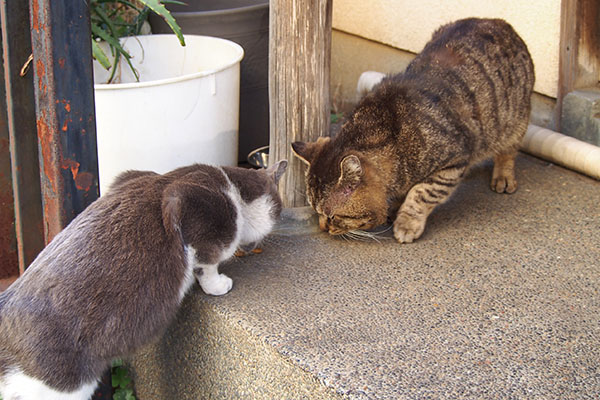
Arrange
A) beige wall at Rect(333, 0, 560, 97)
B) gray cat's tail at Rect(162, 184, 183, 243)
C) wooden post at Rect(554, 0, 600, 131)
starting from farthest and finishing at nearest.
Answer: beige wall at Rect(333, 0, 560, 97)
wooden post at Rect(554, 0, 600, 131)
gray cat's tail at Rect(162, 184, 183, 243)

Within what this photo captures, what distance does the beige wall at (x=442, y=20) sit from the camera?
367 cm

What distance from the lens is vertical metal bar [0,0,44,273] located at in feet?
7.84

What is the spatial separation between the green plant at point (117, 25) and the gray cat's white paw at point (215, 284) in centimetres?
109

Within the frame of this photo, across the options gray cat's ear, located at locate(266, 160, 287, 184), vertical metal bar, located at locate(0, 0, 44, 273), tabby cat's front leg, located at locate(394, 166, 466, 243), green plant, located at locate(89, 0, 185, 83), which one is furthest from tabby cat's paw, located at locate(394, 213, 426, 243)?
vertical metal bar, located at locate(0, 0, 44, 273)

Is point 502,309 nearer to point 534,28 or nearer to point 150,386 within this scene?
point 150,386

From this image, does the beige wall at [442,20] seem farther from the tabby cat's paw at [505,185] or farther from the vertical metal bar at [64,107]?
the vertical metal bar at [64,107]

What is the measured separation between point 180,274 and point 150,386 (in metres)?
0.81

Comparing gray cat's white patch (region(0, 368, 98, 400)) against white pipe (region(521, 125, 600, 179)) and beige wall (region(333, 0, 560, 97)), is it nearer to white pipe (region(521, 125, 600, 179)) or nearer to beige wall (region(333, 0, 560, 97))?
white pipe (region(521, 125, 600, 179))

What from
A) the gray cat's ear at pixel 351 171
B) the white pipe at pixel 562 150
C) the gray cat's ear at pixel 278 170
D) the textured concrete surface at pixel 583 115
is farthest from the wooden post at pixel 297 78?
the textured concrete surface at pixel 583 115

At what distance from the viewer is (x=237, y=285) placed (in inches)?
99.9

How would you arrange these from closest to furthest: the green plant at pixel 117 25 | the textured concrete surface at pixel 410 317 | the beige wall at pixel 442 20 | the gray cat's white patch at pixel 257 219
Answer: the textured concrete surface at pixel 410 317 → the gray cat's white patch at pixel 257 219 → the green plant at pixel 117 25 → the beige wall at pixel 442 20

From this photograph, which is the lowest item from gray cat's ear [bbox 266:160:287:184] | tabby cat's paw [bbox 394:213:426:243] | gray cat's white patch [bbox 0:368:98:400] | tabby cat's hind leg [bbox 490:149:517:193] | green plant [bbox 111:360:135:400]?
green plant [bbox 111:360:135:400]

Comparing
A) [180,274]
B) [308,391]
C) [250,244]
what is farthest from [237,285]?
[308,391]

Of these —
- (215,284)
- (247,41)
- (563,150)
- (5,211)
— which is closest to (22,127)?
(5,211)
